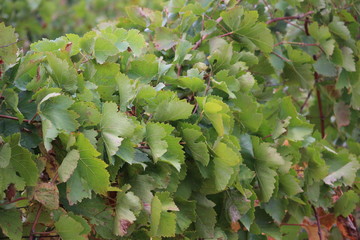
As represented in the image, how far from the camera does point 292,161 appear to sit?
5.53 ft

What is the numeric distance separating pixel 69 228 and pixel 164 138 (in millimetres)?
298

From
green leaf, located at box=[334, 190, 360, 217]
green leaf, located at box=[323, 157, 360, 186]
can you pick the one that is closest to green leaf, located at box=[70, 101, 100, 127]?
green leaf, located at box=[323, 157, 360, 186]

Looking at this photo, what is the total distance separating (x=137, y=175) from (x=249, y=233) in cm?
55

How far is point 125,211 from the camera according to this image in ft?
3.72

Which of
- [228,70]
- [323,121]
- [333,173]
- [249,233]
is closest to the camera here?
[228,70]

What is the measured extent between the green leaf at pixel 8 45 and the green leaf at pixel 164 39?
2.09 ft

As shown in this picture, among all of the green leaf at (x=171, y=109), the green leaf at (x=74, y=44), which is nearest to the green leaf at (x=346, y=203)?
the green leaf at (x=171, y=109)

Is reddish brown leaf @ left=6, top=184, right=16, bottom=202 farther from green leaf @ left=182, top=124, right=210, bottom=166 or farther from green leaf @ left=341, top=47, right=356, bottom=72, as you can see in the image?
green leaf @ left=341, top=47, right=356, bottom=72

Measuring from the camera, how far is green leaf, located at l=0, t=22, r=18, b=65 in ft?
3.45

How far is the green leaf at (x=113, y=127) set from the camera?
43.3 inches

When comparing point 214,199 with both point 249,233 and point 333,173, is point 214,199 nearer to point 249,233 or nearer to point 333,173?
point 249,233

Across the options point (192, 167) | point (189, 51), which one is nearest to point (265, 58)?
point (189, 51)

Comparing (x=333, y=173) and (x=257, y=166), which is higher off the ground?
(x=257, y=166)

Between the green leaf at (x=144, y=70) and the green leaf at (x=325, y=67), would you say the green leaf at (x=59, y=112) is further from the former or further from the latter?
the green leaf at (x=325, y=67)
